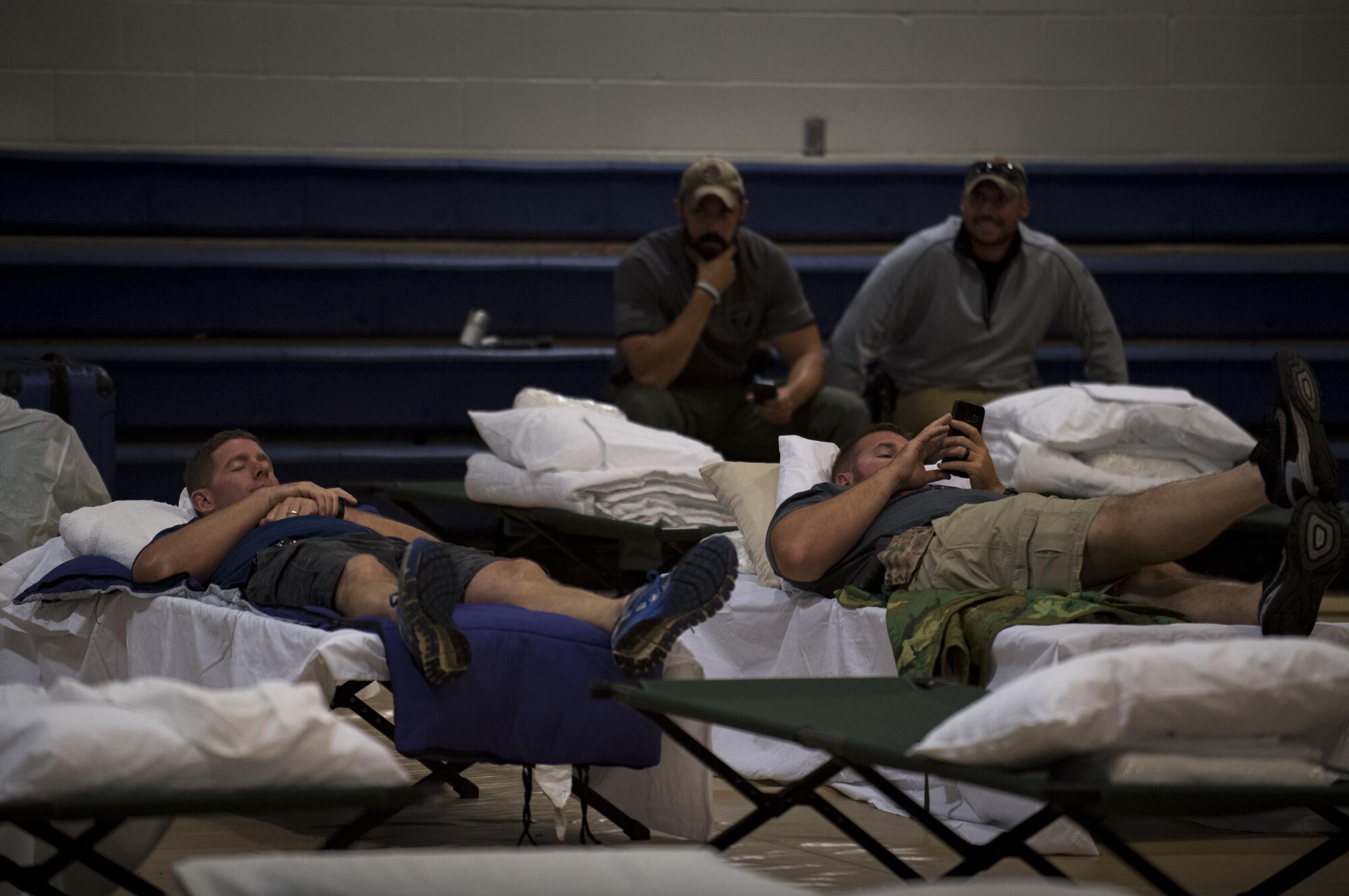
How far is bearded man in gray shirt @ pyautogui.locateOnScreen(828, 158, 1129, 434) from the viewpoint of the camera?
4703 mm

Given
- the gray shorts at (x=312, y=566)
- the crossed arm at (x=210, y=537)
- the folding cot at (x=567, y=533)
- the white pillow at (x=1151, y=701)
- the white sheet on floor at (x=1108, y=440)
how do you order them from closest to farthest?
the white pillow at (x=1151, y=701) → the gray shorts at (x=312, y=566) → the crossed arm at (x=210, y=537) → the folding cot at (x=567, y=533) → the white sheet on floor at (x=1108, y=440)

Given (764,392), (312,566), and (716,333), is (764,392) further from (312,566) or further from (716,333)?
(312,566)

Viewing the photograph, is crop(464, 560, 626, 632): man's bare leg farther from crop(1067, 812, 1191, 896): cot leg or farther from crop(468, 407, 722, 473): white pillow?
crop(468, 407, 722, 473): white pillow

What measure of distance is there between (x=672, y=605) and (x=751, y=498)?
112 cm

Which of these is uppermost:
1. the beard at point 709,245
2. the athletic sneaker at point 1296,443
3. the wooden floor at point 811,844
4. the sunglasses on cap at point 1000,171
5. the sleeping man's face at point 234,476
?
the sunglasses on cap at point 1000,171

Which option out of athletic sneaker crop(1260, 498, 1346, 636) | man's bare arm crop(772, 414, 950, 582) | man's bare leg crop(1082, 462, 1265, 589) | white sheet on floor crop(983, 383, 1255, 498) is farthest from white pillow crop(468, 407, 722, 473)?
athletic sneaker crop(1260, 498, 1346, 636)

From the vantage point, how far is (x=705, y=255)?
15.5 feet

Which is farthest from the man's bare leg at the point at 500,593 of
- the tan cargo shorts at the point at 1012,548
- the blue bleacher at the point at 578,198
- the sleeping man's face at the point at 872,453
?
the blue bleacher at the point at 578,198

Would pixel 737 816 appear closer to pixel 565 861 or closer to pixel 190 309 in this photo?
pixel 565 861

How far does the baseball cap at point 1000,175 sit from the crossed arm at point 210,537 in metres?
2.30

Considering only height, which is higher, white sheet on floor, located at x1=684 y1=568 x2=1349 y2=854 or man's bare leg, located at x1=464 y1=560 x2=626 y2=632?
man's bare leg, located at x1=464 y1=560 x2=626 y2=632

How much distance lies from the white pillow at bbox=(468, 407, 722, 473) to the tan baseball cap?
0.72 meters

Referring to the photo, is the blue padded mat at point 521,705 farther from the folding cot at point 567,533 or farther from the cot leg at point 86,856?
the folding cot at point 567,533

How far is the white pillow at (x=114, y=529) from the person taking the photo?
3041 mm
